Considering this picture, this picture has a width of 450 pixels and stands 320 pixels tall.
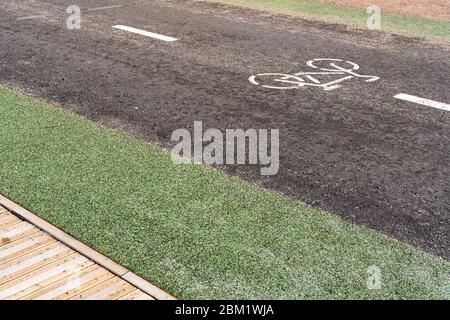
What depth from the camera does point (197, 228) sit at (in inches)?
A: 237

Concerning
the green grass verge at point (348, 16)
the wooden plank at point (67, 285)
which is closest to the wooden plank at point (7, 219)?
the wooden plank at point (67, 285)

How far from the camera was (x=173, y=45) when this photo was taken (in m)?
13.1

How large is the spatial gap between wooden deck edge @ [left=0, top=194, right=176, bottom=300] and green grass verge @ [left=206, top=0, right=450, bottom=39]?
11.0 m

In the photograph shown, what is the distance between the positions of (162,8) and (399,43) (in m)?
7.19

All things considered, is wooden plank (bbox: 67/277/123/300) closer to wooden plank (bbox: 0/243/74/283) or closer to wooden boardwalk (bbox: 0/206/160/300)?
wooden boardwalk (bbox: 0/206/160/300)

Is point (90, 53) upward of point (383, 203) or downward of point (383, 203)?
upward

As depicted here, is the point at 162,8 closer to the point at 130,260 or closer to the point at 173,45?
the point at 173,45

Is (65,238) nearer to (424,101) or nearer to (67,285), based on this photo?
(67,285)

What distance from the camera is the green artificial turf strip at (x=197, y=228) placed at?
17.0ft

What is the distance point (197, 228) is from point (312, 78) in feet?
19.0

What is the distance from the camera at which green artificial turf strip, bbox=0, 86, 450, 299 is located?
519cm

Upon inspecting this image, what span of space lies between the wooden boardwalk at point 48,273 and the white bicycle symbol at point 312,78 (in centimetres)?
585

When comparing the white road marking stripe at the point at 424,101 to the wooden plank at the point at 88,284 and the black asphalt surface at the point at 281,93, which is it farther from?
the wooden plank at the point at 88,284

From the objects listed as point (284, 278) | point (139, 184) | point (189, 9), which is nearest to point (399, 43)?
point (189, 9)
